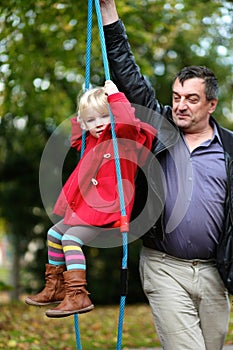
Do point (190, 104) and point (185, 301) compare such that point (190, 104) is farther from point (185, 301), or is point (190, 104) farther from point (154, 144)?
point (185, 301)

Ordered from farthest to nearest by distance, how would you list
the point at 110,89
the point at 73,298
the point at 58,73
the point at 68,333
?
1. the point at 58,73
2. the point at 68,333
3. the point at 110,89
4. the point at 73,298

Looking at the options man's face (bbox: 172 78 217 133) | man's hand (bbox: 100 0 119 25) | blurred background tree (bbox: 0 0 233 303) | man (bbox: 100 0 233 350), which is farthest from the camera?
blurred background tree (bbox: 0 0 233 303)

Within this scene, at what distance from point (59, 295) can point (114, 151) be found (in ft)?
2.97

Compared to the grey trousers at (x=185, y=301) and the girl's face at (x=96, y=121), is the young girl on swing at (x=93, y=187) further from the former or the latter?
the grey trousers at (x=185, y=301)

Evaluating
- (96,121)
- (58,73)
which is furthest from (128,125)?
(58,73)

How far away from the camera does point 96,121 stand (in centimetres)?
377

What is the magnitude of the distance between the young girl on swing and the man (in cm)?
17

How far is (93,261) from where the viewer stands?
15102 millimetres

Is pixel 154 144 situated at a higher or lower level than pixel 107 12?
lower

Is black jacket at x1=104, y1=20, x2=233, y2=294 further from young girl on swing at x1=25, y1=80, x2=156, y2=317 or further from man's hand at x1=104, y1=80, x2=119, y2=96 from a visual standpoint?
man's hand at x1=104, y1=80, x2=119, y2=96

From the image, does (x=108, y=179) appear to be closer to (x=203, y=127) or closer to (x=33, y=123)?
(x=203, y=127)

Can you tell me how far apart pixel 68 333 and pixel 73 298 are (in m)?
5.28

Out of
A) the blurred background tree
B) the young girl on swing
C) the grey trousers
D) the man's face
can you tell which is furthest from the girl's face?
the blurred background tree

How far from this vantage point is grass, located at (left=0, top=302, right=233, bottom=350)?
7.33 m
